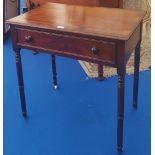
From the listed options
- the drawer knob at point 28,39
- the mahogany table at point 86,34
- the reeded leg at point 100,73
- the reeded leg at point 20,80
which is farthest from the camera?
the reeded leg at point 100,73

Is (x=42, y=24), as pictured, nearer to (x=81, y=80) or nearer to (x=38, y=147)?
(x=38, y=147)

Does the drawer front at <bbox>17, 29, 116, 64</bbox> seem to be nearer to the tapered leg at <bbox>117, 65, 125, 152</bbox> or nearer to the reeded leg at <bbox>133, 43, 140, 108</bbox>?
the tapered leg at <bbox>117, 65, 125, 152</bbox>

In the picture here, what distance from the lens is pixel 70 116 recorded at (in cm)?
198

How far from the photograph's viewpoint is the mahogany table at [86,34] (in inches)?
55.2

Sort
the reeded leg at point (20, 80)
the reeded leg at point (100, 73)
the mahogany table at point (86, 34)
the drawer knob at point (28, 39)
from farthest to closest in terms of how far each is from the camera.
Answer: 1. the reeded leg at point (100, 73)
2. the reeded leg at point (20, 80)
3. the drawer knob at point (28, 39)
4. the mahogany table at point (86, 34)

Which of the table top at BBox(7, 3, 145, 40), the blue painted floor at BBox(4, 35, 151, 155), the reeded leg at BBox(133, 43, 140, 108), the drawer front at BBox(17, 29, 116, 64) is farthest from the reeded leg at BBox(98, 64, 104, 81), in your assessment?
the drawer front at BBox(17, 29, 116, 64)

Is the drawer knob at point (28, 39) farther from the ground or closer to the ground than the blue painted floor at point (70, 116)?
farther from the ground

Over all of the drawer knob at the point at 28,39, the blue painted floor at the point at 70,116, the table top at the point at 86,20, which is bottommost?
the blue painted floor at the point at 70,116

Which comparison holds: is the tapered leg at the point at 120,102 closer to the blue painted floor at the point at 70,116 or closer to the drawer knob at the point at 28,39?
the blue painted floor at the point at 70,116

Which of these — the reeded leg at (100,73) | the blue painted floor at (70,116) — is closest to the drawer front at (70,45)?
the blue painted floor at (70,116)

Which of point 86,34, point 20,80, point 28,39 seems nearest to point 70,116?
→ point 20,80

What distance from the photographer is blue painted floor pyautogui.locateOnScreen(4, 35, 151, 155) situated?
5.63 feet

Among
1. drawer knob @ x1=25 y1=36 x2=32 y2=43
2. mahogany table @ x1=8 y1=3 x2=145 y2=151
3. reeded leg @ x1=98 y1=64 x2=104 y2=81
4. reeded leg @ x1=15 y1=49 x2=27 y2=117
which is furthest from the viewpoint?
reeded leg @ x1=98 y1=64 x2=104 y2=81

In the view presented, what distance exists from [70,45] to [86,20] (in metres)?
0.19
